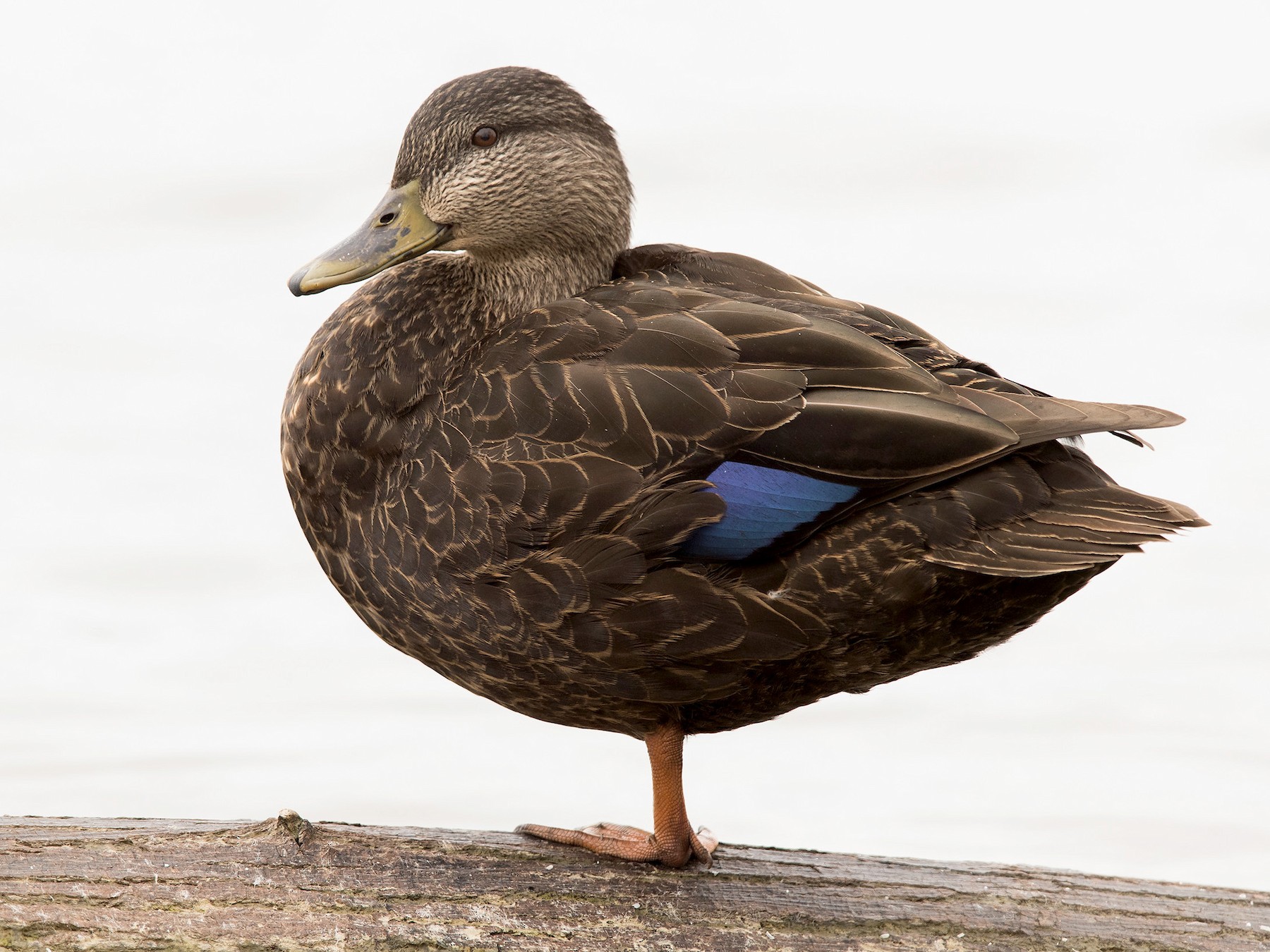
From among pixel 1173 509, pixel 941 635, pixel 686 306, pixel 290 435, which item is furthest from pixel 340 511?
pixel 1173 509

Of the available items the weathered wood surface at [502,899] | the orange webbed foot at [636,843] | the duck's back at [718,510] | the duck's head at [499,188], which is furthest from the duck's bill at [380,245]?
the orange webbed foot at [636,843]

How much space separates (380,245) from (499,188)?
337mm

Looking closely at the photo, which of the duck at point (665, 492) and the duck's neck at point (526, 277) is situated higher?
the duck's neck at point (526, 277)

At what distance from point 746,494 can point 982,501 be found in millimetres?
513

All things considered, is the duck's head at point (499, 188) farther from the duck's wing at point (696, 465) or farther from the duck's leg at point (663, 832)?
the duck's leg at point (663, 832)

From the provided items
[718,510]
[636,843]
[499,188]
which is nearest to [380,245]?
[499,188]

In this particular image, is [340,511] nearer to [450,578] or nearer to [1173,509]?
[450,578]

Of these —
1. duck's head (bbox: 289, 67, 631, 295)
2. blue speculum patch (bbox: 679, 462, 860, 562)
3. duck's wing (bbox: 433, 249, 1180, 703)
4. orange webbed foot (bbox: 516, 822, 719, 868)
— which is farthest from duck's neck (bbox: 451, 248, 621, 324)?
orange webbed foot (bbox: 516, 822, 719, 868)

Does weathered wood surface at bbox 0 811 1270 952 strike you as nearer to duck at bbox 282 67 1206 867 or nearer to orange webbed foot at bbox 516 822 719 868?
orange webbed foot at bbox 516 822 719 868

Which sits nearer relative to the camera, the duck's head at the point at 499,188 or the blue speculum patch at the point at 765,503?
the blue speculum patch at the point at 765,503

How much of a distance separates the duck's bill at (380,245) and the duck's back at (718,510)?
0.38 meters

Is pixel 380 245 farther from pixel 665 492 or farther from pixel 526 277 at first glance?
pixel 665 492

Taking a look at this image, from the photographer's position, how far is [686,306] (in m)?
3.56

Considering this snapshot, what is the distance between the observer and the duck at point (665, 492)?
3.23 metres
